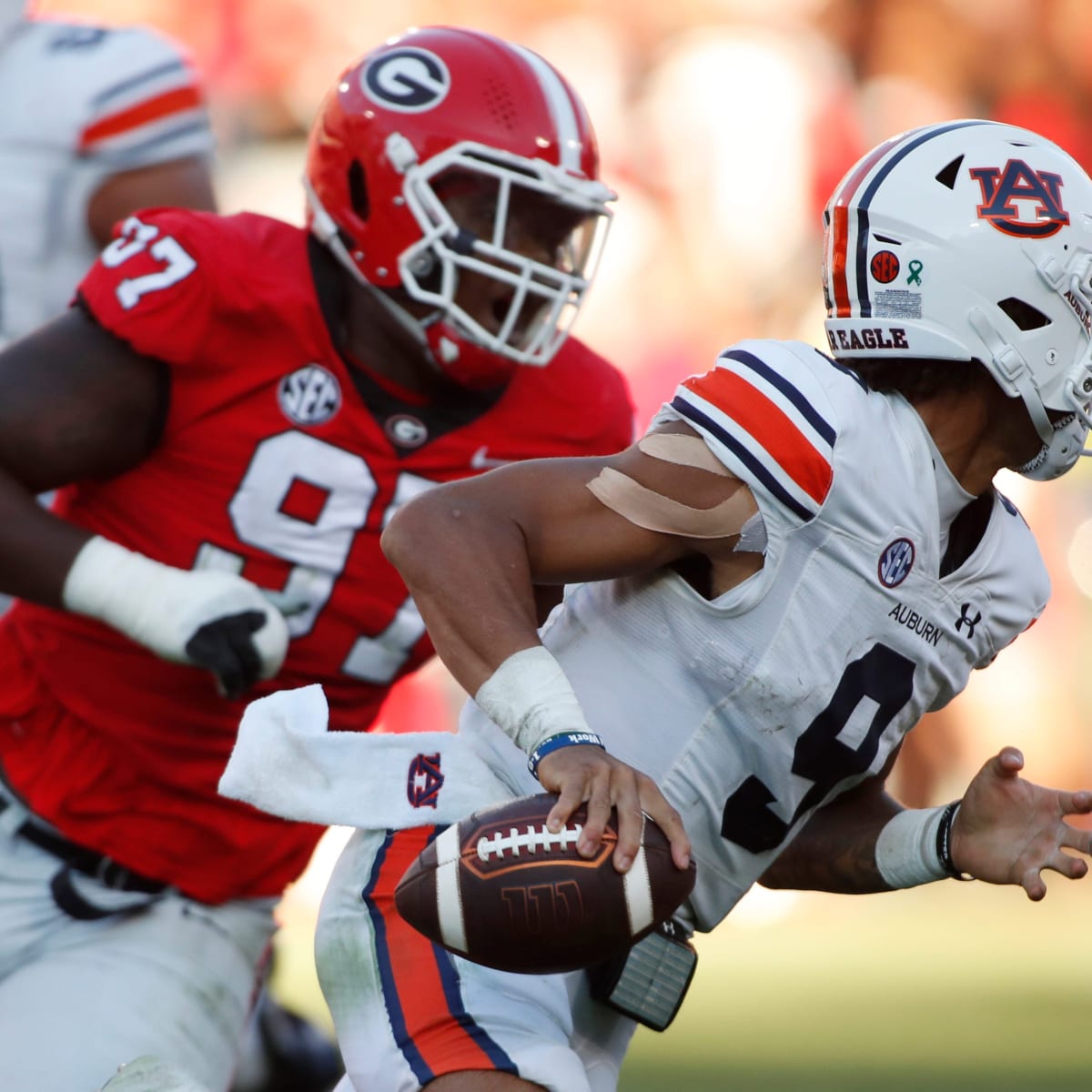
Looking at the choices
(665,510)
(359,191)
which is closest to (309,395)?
(359,191)

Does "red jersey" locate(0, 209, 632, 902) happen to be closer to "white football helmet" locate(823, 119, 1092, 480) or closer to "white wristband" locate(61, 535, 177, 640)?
"white wristband" locate(61, 535, 177, 640)

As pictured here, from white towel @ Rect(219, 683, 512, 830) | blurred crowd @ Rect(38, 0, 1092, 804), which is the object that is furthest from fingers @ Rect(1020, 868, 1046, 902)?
blurred crowd @ Rect(38, 0, 1092, 804)

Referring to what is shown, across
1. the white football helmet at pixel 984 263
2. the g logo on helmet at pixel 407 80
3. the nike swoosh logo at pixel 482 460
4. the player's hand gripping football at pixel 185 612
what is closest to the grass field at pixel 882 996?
the nike swoosh logo at pixel 482 460

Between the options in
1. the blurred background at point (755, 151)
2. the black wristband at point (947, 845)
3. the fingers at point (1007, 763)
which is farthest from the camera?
the blurred background at point (755, 151)

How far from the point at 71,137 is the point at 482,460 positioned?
1.22 m

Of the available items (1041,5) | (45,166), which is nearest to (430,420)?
(45,166)

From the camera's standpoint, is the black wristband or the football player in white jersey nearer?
the football player in white jersey

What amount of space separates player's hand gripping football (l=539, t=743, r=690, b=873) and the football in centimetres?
1

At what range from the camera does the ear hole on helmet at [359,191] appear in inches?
105

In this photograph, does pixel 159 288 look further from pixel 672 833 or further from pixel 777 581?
pixel 672 833

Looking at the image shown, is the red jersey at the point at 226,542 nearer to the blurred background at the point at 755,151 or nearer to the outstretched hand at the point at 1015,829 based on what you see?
the outstretched hand at the point at 1015,829

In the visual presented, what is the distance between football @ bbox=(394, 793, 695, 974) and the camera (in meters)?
1.51

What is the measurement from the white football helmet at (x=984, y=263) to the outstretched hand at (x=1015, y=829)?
392 mm

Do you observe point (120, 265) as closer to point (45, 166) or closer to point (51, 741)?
point (51, 741)
